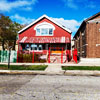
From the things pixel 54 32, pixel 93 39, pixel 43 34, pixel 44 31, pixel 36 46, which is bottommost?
pixel 36 46

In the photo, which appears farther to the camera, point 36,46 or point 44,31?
point 44,31

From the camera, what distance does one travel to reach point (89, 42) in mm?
15336

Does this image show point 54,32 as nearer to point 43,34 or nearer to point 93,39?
point 43,34

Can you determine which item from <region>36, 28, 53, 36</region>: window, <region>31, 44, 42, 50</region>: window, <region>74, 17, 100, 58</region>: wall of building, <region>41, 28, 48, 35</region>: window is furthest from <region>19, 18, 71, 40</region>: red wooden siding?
<region>74, 17, 100, 58</region>: wall of building

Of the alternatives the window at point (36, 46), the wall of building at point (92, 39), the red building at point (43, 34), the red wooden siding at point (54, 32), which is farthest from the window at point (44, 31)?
the wall of building at point (92, 39)

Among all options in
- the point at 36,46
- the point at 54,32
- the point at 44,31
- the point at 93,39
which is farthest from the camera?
the point at 44,31

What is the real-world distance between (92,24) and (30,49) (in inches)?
442

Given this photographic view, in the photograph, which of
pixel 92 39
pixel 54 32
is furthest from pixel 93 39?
pixel 54 32

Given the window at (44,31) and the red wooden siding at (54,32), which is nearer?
the red wooden siding at (54,32)

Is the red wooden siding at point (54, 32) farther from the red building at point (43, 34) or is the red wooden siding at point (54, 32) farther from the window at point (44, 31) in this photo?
the window at point (44, 31)

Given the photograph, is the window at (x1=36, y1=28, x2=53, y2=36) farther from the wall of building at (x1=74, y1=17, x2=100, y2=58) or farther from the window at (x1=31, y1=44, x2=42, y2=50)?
the wall of building at (x1=74, y1=17, x2=100, y2=58)

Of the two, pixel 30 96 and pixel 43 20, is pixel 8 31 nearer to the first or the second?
pixel 43 20

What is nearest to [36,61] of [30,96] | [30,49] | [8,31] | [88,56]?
[30,49]

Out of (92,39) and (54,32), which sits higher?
(54,32)
